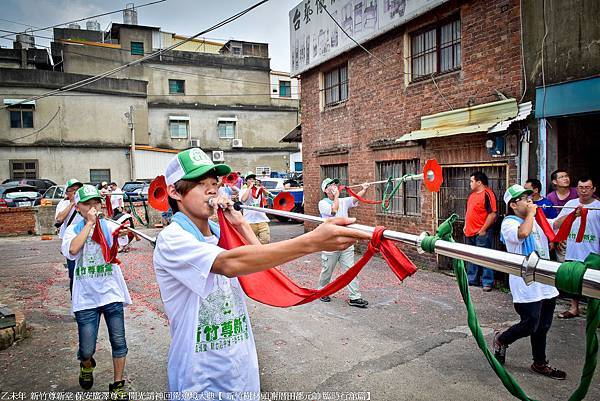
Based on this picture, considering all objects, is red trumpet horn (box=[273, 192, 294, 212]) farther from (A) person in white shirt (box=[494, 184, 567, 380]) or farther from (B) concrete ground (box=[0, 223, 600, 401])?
(A) person in white shirt (box=[494, 184, 567, 380])

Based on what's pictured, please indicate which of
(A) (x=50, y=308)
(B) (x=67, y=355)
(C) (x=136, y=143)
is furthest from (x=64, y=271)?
(C) (x=136, y=143)

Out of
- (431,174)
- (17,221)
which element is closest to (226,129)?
(17,221)

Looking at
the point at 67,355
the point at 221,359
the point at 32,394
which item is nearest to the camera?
the point at 221,359

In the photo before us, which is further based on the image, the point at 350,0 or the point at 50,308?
the point at 350,0

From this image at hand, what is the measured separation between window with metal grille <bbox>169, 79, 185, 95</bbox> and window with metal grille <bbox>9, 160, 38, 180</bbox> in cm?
1061

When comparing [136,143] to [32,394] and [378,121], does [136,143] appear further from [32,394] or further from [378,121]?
[32,394]

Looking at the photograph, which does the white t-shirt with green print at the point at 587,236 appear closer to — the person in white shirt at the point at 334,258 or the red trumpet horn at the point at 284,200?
the person in white shirt at the point at 334,258

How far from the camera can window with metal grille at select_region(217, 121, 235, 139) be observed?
33.3m

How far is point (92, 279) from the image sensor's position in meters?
4.24

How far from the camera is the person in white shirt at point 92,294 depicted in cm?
414

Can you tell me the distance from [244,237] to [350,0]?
10.1 meters

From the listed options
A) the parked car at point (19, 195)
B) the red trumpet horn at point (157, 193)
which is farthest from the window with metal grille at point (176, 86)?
the red trumpet horn at point (157, 193)

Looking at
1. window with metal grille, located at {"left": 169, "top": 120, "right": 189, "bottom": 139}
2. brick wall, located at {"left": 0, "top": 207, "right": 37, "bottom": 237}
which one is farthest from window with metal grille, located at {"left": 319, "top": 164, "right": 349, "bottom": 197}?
window with metal grille, located at {"left": 169, "top": 120, "right": 189, "bottom": 139}

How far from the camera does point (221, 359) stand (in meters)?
Result: 2.25
